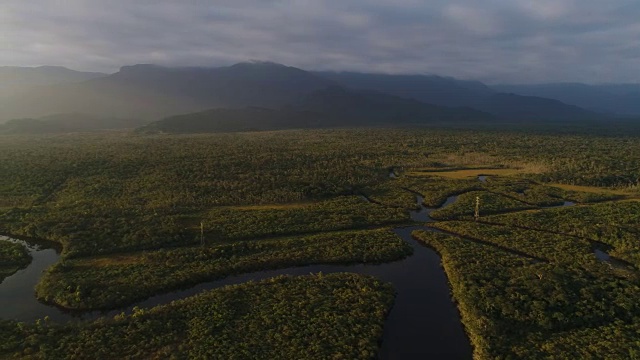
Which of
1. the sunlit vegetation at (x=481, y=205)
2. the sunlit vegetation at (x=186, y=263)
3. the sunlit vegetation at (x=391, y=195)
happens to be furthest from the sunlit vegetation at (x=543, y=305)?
the sunlit vegetation at (x=391, y=195)

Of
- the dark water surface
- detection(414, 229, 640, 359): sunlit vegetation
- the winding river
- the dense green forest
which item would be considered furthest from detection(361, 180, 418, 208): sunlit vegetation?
detection(414, 229, 640, 359): sunlit vegetation

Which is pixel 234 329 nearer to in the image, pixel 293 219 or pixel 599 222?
pixel 293 219

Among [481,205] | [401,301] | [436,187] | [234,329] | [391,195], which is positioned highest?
[436,187]

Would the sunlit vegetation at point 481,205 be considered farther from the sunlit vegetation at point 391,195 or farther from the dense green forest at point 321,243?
the sunlit vegetation at point 391,195

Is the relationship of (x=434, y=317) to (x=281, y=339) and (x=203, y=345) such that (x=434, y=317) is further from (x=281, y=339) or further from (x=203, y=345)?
(x=203, y=345)

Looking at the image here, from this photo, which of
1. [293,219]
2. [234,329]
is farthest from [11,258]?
[293,219]

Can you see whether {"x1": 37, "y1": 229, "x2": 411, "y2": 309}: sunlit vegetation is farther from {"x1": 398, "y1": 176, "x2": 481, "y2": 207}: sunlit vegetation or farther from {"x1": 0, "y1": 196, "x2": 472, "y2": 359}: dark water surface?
{"x1": 398, "y1": 176, "x2": 481, "y2": 207}: sunlit vegetation
